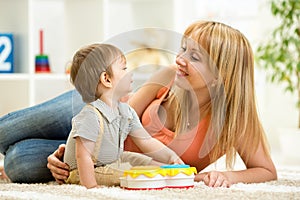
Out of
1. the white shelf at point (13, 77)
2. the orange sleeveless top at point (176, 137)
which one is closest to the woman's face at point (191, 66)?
the orange sleeveless top at point (176, 137)

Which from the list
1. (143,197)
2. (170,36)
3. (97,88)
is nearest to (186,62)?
(170,36)

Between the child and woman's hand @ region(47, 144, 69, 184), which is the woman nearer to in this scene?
woman's hand @ region(47, 144, 69, 184)

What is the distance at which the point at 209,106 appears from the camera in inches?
66.5

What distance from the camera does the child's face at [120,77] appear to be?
1.46m

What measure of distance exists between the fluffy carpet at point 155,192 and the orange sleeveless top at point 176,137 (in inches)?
4.4

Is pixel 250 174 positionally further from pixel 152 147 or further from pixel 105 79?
pixel 105 79

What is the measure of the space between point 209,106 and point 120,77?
0.33m

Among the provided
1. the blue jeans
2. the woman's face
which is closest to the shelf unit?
the blue jeans

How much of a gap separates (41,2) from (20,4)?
33cm

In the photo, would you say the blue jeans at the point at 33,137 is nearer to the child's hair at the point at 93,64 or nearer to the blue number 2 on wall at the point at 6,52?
→ the child's hair at the point at 93,64

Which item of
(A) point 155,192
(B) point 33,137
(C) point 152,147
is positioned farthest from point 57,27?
(A) point 155,192

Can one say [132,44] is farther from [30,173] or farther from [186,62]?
[30,173]

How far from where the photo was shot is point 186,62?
1.57 metres

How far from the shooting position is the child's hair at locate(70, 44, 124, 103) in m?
1.45
